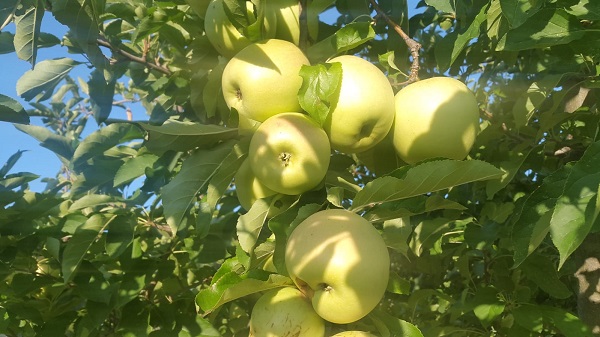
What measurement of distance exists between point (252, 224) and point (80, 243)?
82cm

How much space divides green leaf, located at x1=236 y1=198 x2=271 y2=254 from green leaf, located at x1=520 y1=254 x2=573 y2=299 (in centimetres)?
114

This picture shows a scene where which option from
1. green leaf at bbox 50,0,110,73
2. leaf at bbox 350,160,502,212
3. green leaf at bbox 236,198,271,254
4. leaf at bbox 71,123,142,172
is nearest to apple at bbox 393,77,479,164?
leaf at bbox 350,160,502,212

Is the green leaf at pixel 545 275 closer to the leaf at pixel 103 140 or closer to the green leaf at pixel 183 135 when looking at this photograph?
the green leaf at pixel 183 135

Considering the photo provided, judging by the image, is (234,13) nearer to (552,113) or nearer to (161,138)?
(161,138)

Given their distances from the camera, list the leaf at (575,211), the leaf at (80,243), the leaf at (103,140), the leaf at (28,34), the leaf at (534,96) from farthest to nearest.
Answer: the leaf at (103,140) < the leaf at (80,243) < the leaf at (534,96) < the leaf at (28,34) < the leaf at (575,211)

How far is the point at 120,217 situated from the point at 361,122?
106 centimetres

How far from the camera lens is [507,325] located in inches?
93.0

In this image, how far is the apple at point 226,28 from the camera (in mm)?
1418

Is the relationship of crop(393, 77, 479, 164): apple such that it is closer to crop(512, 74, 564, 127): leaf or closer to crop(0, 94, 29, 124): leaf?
crop(512, 74, 564, 127): leaf

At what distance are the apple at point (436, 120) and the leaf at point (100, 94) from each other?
104cm

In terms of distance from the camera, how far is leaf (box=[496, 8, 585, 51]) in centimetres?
125

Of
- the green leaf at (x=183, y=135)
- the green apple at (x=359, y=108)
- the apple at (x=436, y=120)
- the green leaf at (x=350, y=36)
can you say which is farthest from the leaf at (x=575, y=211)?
the green leaf at (x=183, y=135)

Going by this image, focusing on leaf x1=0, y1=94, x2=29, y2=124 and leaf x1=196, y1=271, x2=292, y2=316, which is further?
leaf x1=0, y1=94, x2=29, y2=124

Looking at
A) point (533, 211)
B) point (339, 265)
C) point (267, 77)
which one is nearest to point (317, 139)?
point (267, 77)
